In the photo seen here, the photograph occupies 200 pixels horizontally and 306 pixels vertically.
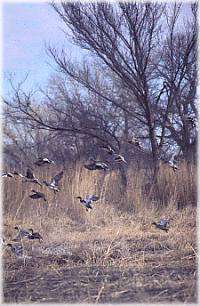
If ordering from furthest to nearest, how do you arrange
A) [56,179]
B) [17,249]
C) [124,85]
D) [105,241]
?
[124,85]
[56,179]
[105,241]
[17,249]

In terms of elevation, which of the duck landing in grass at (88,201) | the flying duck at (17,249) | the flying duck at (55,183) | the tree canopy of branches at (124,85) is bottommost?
the flying duck at (17,249)

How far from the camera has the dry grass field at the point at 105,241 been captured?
2963 millimetres

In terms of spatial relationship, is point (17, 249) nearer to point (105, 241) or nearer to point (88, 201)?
point (105, 241)

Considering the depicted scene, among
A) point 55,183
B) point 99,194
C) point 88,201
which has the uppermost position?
point 55,183

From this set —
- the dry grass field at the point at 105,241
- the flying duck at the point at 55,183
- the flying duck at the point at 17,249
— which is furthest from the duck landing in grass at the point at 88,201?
the flying duck at the point at 17,249

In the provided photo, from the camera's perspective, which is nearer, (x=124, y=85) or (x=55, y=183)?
(x=55, y=183)

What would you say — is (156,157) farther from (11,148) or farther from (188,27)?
(11,148)

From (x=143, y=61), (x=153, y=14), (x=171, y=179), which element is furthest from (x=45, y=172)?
(x=153, y=14)

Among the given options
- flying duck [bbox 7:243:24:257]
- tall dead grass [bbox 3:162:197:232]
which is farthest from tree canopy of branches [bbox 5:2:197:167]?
flying duck [bbox 7:243:24:257]

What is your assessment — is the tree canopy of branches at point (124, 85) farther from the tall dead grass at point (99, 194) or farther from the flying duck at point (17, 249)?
the flying duck at point (17, 249)

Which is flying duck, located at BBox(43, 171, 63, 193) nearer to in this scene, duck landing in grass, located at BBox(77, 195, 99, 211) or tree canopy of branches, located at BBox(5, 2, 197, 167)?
duck landing in grass, located at BBox(77, 195, 99, 211)

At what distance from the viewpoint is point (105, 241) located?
4.24 m

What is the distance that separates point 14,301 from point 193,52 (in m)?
6.88

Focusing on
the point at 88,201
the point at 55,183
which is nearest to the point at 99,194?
the point at 55,183
